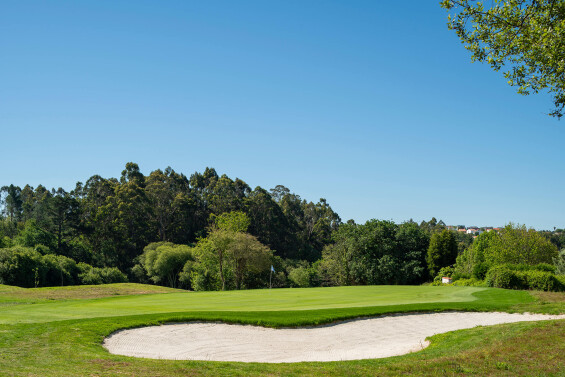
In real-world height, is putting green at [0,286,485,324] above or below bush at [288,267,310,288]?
above

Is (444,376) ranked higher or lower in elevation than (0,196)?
lower

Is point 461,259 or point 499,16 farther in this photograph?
point 461,259

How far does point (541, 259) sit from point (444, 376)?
4502cm

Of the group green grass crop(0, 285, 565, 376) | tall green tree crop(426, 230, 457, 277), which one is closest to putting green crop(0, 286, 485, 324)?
green grass crop(0, 285, 565, 376)

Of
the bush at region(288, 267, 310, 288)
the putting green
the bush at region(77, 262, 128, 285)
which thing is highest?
the putting green

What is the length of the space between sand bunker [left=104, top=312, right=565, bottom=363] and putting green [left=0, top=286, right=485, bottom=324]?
11.6 ft

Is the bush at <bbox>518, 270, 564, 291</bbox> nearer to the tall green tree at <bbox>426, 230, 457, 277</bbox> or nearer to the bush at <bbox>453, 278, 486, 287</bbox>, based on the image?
the bush at <bbox>453, 278, 486, 287</bbox>

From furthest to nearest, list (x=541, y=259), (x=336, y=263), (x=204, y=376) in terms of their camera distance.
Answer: (x=336, y=263), (x=541, y=259), (x=204, y=376)

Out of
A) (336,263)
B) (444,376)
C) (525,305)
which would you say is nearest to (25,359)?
(444,376)

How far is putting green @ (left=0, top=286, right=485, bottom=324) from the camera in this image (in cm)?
1616

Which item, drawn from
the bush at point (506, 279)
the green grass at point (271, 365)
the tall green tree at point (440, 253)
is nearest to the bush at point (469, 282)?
the bush at point (506, 279)

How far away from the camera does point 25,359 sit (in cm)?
823

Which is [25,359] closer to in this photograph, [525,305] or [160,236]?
[525,305]

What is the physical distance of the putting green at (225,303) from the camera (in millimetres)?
16156
